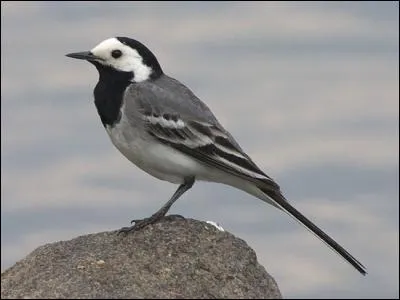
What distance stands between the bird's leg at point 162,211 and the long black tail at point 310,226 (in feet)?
2.48

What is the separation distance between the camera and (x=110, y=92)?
11.8 metres

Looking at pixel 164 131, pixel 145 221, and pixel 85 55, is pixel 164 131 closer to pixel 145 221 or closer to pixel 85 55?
pixel 145 221

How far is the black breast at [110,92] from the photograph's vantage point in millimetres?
11672

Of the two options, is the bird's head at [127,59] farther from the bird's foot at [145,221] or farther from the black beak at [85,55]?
the bird's foot at [145,221]

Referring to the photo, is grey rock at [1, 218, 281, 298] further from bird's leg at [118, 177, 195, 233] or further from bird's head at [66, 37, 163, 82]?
bird's head at [66, 37, 163, 82]

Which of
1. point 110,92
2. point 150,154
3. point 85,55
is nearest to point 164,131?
point 150,154

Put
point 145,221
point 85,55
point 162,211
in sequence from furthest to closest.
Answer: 1. point 85,55
2. point 162,211
3. point 145,221

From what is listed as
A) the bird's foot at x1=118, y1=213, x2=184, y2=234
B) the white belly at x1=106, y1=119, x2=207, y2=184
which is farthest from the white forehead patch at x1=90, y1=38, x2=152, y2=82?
the bird's foot at x1=118, y1=213, x2=184, y2=234

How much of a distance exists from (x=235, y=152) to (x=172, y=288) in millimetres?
2000

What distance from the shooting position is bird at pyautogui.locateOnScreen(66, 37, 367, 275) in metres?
11.5

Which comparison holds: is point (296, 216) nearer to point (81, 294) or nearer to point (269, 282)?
point (269, 282)

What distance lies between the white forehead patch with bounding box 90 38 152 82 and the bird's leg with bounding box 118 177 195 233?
1199 millimetres

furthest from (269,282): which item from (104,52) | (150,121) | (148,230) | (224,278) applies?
(104,52)

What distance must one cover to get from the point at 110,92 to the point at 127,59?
401 millimetres
